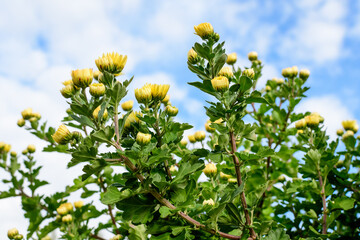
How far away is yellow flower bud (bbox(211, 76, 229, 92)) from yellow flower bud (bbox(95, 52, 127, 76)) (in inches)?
21.1

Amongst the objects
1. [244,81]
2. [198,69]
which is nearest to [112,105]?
[198,69]

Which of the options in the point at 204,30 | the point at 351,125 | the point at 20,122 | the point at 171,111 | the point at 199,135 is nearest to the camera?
the point at 204,30

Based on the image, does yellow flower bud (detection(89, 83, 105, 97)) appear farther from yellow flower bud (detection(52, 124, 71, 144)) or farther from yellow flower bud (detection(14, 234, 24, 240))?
yellow flower bud (detection(14, 234, 24, 240))

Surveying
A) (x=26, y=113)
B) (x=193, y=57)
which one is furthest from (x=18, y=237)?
(x=193, y=57)

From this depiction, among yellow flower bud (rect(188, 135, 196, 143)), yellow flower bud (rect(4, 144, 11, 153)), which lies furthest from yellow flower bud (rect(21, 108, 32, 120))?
yellow flower bud (rect(188, 135, 196, 143))

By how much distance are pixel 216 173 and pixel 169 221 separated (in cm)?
90

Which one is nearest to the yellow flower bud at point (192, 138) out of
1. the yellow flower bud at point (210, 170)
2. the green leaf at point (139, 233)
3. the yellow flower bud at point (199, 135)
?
the yellow flower bud at point (199, 135)

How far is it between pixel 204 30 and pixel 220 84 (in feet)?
1.41

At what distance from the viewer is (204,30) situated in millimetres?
2266

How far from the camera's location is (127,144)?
203 cm

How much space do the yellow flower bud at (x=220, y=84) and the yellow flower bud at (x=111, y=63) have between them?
54cm

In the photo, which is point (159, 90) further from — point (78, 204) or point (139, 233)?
point (78, 204)

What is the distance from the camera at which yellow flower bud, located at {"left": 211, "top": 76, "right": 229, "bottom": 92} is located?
6.68ft

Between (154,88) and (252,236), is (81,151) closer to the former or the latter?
(154,88)
